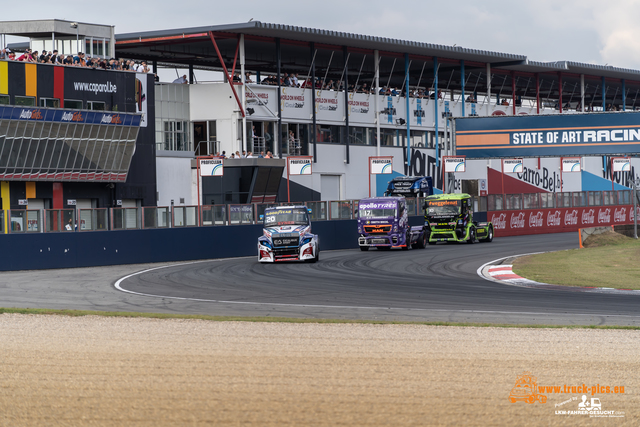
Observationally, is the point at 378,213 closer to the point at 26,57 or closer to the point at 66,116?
the point at 66,116

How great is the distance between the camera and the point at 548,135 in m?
42.1

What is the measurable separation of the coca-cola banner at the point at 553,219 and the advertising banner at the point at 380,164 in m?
10.2

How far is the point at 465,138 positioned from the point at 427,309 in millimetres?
30269

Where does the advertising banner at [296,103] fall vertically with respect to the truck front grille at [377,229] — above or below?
above

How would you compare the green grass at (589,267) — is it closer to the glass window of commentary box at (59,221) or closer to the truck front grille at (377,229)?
the truck front grille at (377,229)

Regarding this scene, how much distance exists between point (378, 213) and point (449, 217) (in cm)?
594

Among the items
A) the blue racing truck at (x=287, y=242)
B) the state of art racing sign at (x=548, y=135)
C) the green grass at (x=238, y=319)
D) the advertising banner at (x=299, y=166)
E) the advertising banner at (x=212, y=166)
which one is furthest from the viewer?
the state of art racing sign at (x=548, y=135)

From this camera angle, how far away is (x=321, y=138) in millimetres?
51594

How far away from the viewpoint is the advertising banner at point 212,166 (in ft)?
106

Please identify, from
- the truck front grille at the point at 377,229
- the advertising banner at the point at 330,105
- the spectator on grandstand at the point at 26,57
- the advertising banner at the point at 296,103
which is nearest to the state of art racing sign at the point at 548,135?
the advertising banner at the point at 330,105

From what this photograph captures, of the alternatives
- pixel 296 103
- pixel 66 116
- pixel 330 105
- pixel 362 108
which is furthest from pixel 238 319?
pixel 362 108

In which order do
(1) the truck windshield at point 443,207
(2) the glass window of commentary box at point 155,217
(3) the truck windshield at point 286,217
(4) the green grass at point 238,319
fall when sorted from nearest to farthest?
(4) the green grass at point 238,319 → (3) the truck windshield at point 286,217 → (2) the glass window of commentary box at point 155,217 → (1) the truck windshield at point 443,207

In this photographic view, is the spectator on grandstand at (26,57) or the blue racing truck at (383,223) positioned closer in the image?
the blue racing truck at (383,223)

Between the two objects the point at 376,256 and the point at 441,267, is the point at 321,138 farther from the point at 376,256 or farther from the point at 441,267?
the point at 441,267
